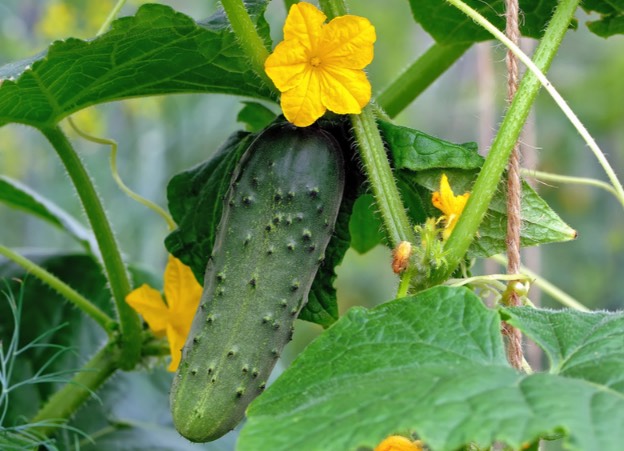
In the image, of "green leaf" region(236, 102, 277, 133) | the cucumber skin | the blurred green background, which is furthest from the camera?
the blurred green background

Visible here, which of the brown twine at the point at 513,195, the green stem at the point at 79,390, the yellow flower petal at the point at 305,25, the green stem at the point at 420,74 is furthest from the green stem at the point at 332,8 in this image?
the green stem at the point at 79,390

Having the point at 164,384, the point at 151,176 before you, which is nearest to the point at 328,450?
the point at 164,384

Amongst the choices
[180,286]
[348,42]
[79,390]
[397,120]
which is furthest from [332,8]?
[397,120]

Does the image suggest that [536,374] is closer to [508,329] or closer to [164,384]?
[508,329]

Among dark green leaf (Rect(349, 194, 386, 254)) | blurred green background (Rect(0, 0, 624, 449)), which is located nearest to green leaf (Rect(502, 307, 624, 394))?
dark green leaf (Rect(349, 194, 386, 254))

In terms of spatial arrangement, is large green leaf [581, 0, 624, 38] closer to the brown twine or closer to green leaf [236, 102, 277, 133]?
the brown twine
